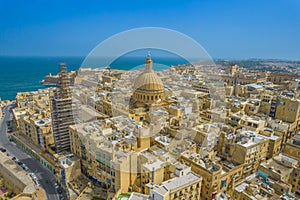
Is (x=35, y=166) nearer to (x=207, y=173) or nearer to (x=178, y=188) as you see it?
(x=178, y=188)

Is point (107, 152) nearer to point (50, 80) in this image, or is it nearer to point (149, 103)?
point (149, 103)

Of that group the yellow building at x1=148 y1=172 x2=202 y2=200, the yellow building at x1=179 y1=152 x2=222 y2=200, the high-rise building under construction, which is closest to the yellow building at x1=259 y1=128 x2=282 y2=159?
the yellow building at x1=179 y1=152 x2=222 y2=200

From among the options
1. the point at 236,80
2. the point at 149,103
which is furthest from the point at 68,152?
the point at 236,80

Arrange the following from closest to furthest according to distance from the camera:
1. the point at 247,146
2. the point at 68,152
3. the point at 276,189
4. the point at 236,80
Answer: the point at 276,189
the point at 247,146
the point at 68,152
the point at 236,80

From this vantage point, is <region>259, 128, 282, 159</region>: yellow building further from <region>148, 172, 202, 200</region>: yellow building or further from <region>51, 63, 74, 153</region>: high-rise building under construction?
<region>51, 63, 74, 153</region>: high-rise building under construction

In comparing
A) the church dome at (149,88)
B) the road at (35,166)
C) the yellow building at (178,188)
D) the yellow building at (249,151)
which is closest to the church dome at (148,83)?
the church dome at (149,88)

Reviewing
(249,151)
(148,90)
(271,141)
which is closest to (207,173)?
(249,151)
